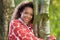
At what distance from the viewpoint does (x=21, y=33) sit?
348 centimetres

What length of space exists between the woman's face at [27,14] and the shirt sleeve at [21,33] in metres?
0.10

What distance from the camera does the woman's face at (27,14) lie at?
11.7 feet

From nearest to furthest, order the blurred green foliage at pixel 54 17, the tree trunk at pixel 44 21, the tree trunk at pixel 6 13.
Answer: the tree trunk at pixel 6 13
the tree trunk at pixel 44 21
the blurred green foliage at pixel 54 17

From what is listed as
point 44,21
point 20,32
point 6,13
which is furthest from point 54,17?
point 6,13

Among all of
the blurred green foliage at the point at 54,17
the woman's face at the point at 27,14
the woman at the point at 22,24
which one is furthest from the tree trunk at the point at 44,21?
the blurred green foliage at the point at 54,17

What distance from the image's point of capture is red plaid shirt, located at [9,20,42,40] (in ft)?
11.4

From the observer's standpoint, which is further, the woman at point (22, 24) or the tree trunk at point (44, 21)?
the woman at point (22, 24)

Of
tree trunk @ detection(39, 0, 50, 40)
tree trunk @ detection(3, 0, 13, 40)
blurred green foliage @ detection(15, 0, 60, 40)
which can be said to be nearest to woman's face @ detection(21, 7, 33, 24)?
tree trunk @ detection(39, 0, 50, 40)

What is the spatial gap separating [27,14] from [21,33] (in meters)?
0.25

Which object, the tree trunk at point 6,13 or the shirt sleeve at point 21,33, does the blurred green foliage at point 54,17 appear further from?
the tree trunk at point 6,13

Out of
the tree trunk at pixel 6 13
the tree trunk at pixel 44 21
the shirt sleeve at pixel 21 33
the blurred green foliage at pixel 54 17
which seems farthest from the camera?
the blurred green foliage at pixel 54 17

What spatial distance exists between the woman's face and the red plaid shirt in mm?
70

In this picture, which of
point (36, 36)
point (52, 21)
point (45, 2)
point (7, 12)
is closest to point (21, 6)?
point (36, 36)

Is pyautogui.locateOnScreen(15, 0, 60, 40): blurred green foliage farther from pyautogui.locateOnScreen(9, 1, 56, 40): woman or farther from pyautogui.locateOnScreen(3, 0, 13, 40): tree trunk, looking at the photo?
pyautogui.locateOnScreen(3, 0, 13, 40): tree trunk
